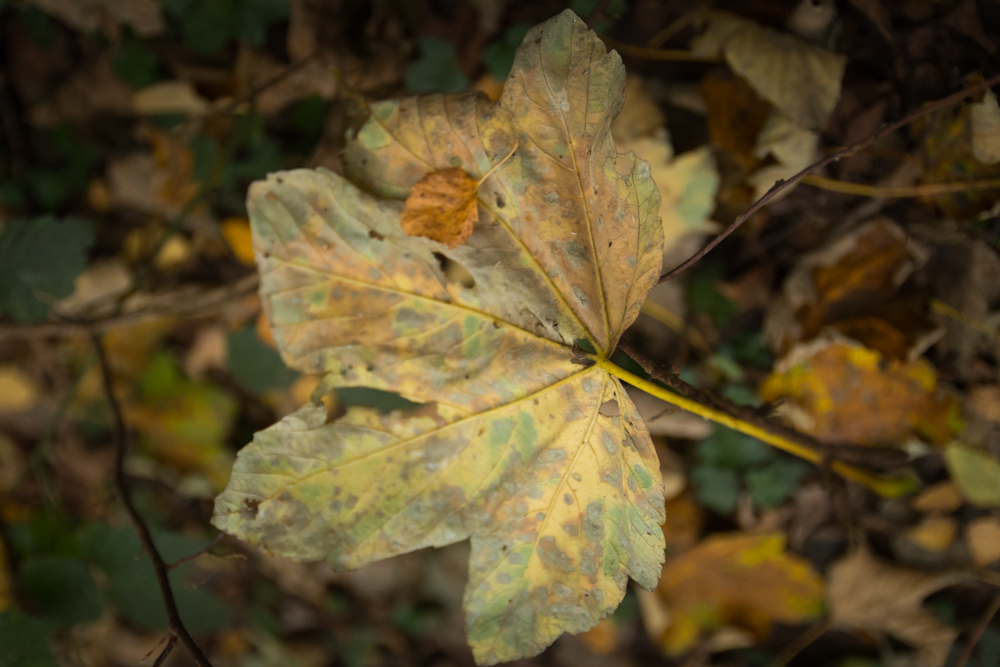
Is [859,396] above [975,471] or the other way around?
above

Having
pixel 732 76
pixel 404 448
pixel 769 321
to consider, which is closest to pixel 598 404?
pixel 404 448

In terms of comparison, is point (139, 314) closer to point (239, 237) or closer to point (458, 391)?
point (239, 237)


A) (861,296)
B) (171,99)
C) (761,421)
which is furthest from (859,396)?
(171,99)

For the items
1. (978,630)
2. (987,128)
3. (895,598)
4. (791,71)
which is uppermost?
(791,71)

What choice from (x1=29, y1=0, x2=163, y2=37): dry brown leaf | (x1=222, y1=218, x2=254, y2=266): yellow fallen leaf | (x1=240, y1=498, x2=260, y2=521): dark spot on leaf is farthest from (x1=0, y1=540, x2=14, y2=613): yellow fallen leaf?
(x1=29, y1=0, x2=163, y2=37): dry brown leaf

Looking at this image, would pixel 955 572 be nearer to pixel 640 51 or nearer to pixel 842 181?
pixel 842 181

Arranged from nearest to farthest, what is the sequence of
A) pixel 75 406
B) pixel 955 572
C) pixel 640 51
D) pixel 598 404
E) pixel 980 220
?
pixel 598 404, pixel 980 220, pixel 640 51, pixel 955 572, pixel 75 406

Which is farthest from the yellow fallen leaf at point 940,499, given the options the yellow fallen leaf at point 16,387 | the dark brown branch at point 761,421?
the yellow fallen leaf at point 16,387
